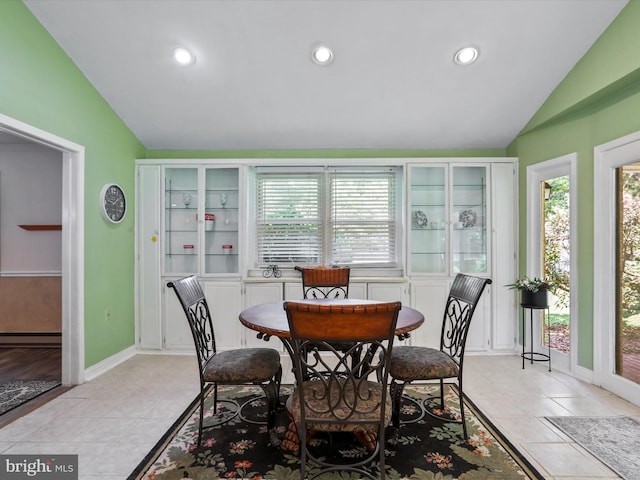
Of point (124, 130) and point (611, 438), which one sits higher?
point (124, 130)

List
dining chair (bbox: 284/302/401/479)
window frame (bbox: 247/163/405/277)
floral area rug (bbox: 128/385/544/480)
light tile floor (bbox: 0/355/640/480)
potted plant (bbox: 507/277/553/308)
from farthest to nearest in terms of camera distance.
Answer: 1. window frame (bbox: 247/163/405/277)
2. potted plant (bbox: 507/277/553/308)
3. light tile floor (bbox: 0/355/640/480)
4. floral area rug (bbox: 128/385/544/480)
5. dining chair (bbox: 284/302/401/479)

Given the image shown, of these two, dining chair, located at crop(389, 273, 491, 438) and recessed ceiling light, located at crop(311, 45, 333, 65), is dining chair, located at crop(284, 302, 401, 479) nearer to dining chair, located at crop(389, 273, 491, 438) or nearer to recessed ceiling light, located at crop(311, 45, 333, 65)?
dining chair, located at crop(389, 273, 491, 438)

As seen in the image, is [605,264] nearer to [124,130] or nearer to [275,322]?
[275,322]

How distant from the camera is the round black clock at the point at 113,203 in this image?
3.46 meters

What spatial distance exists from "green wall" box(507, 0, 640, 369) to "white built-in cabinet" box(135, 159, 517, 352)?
1.46 feet

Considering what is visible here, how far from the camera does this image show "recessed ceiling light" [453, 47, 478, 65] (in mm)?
2945

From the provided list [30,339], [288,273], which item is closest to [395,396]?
[288,273]

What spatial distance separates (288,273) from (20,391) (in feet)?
8.58

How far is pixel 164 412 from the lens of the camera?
8.53 ft

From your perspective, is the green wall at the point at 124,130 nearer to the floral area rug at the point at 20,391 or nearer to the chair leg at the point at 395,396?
the floral area rug at the point at 20,391

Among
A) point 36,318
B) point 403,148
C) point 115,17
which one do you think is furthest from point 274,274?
point 36,318
